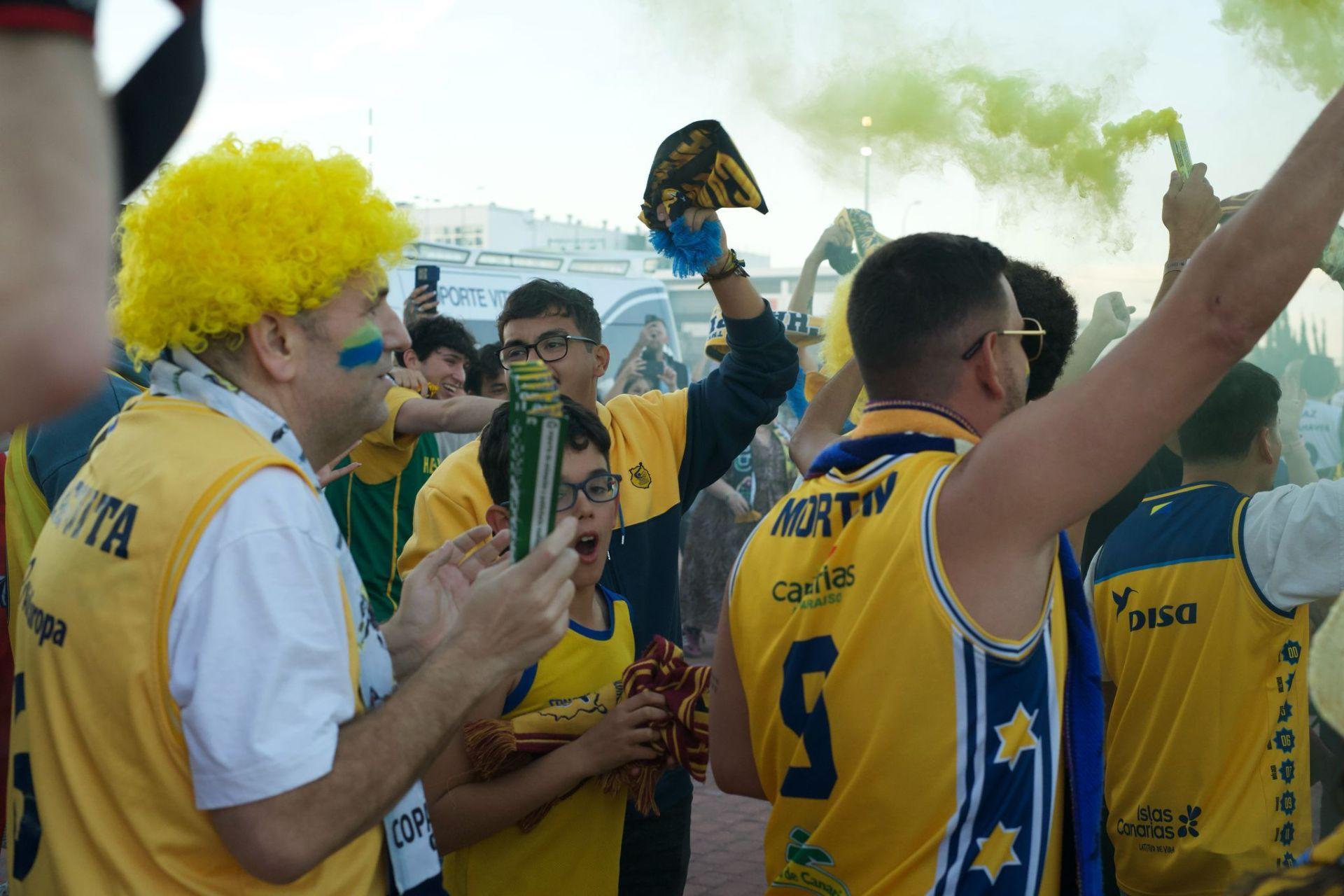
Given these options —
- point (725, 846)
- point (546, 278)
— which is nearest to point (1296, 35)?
point (725, 846)

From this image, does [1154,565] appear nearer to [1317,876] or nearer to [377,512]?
[1317,876]

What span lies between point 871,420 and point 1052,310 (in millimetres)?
980

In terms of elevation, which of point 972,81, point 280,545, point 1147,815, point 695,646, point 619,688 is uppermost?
point 972,81

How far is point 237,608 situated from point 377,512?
3359 millimetres

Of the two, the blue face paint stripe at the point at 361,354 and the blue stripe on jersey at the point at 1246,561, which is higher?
the blue face paint stripe at the point at 361,354

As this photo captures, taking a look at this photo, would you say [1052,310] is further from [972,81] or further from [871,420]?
[972,81]

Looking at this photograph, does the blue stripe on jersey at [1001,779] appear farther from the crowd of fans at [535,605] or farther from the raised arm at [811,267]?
the raised arm at [811,267]

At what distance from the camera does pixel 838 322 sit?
5.40 meters

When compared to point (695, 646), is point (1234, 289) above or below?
above

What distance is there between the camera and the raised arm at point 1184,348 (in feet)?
5.07

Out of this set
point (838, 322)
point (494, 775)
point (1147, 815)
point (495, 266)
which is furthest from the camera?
point (495, 266)

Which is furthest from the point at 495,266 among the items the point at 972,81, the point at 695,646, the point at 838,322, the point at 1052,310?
the point at 1052,310

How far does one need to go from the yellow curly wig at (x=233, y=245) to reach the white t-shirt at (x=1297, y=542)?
2015 millimetres

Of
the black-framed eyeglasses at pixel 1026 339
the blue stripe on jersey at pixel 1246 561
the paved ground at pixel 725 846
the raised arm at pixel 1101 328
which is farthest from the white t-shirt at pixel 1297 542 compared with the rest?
the paved ground at pixel 725 846
